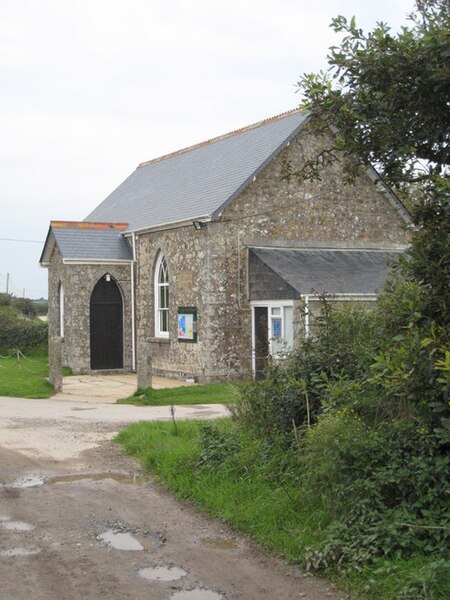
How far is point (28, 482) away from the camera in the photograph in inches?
374

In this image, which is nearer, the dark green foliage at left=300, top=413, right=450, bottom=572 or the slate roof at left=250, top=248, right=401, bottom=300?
the dark green foliage at left=300, top=413, right=450, bottom=572

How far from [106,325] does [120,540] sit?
19682mm

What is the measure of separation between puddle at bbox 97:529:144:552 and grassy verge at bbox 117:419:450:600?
39.5 inches

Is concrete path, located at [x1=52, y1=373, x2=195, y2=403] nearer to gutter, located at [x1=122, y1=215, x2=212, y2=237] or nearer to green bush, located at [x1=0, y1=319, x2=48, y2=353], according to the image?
gutter, located at [x1=122, y1=215, x2=212, y2=237]

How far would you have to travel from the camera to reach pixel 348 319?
32.3ft

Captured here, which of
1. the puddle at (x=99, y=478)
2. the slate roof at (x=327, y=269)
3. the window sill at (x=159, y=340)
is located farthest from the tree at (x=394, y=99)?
the window sill at (x=159, y=340)

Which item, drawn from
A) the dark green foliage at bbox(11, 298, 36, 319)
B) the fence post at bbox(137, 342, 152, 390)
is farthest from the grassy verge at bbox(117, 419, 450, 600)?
the dark green foliage at bbox(11, 298, 36, 319)

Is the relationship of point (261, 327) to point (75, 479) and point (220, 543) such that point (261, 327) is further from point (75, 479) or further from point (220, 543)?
point (220, 543)

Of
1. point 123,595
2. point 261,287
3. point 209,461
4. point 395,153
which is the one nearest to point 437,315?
point 395,153

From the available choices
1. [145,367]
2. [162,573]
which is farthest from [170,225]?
[162,573]

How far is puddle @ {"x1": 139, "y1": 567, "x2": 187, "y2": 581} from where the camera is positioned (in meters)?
6.07

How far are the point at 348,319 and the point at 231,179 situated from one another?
13767mm

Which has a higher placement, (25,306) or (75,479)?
(25,306)

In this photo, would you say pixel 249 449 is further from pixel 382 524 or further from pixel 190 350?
pixel 190 350
